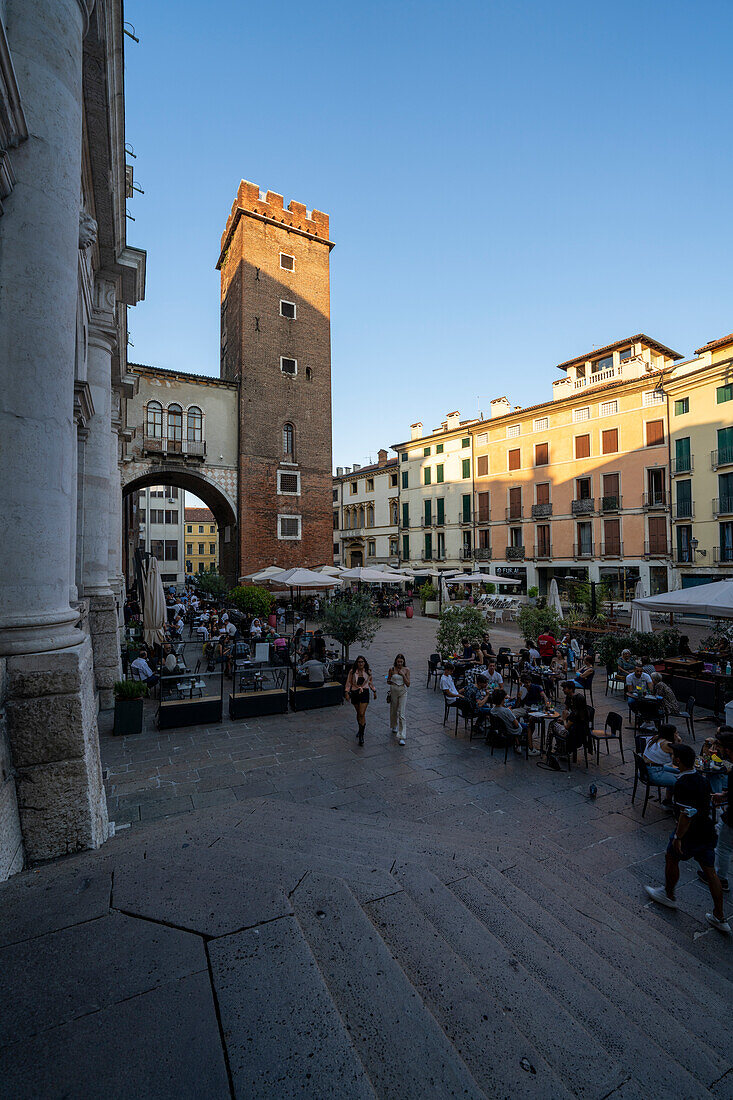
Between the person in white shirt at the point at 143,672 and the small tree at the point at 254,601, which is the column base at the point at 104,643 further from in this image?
the small tree at the point at 254,601

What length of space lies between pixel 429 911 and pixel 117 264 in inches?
428

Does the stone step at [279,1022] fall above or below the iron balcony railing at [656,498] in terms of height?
below

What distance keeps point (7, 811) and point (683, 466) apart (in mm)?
29314

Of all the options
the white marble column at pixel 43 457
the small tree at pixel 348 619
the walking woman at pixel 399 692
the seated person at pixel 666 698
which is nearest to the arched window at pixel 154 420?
the small tree at pixel 348 619

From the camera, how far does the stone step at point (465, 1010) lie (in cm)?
210

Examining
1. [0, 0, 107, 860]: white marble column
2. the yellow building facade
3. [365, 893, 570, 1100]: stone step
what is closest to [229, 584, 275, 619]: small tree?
[0, 0, 107, 860]: white marble column

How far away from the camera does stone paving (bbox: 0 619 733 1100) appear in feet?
6.41

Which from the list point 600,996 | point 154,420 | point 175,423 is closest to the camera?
point 600,996

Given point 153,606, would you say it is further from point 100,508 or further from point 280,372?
point 280,372

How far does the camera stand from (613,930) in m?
3.39

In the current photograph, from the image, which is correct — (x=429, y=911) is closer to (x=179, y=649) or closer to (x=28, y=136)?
(x=28, y=136)

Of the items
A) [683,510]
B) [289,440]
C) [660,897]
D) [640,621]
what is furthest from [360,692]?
[683,510]

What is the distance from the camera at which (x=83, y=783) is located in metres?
3.41

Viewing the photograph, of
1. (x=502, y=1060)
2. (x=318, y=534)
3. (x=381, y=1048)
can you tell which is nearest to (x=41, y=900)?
(x=381, y=1048)
